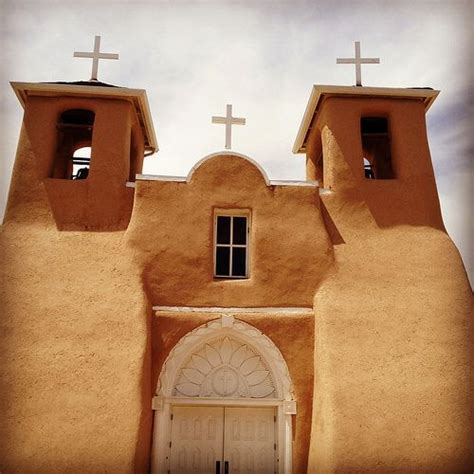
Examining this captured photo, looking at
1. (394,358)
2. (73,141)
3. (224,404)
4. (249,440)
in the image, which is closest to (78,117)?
Answer: (73,141)

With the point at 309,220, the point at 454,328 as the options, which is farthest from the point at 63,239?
the point at 454,328

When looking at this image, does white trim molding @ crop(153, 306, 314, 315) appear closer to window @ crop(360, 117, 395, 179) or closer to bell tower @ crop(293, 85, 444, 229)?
bell tower @ crop(293, 85, 444, 229)

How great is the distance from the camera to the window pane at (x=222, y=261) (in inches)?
487

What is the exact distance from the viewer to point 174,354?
37.6ft

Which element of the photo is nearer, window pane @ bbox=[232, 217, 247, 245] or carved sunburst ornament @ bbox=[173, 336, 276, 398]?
carved sunburst ornament @ bbox=[173, 336, 276, 398]

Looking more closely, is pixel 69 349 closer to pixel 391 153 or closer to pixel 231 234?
pixel 231 234

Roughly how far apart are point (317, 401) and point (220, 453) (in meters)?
2.10

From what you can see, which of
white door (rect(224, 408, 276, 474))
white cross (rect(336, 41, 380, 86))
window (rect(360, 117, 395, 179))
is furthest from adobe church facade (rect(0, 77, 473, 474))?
window (rect(360, 117, 395, 179))

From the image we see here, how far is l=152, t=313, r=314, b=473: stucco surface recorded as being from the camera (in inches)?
443

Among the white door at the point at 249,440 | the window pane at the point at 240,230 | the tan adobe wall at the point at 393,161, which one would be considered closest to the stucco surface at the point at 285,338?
the white door at the point at 249,440

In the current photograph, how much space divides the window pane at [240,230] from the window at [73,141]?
405 cm

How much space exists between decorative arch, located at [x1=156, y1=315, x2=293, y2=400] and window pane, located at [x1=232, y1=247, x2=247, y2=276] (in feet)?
3.74

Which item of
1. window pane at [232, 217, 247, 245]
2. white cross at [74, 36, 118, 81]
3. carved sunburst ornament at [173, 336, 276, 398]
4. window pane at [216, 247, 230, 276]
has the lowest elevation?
carved sunburst ornament at [173, 336, 276, 398]

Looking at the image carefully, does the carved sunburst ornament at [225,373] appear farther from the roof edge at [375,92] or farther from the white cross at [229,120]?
the roof edge at [375,92]
